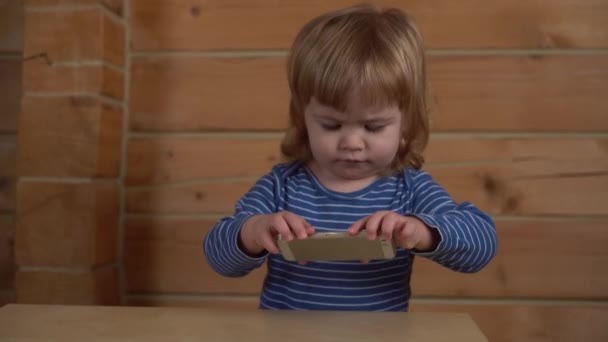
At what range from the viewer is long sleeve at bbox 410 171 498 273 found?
2.60 ft

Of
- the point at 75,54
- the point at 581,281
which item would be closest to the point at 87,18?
the point at 75,54

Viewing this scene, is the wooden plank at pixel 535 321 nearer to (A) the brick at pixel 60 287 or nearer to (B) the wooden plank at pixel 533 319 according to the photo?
(B) the wooden plank at pixel 533 319

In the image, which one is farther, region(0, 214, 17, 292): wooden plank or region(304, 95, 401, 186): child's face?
region(0, 214, 17, 292): wooden plank

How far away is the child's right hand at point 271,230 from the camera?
72 cm

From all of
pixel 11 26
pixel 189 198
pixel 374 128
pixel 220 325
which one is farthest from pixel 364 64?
pixel 11 26

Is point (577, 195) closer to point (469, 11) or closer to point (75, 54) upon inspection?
point (469, 11)

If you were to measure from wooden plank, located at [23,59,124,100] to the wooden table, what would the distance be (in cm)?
65

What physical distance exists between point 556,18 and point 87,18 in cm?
90

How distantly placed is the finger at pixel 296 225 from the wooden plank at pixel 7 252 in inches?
38.3

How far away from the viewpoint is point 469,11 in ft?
4.52

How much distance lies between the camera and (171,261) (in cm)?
144

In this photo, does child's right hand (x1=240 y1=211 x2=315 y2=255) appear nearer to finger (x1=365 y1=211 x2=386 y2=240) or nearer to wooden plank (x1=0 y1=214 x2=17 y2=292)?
finger (x1=365 y1=211 x2=386 y2=240)

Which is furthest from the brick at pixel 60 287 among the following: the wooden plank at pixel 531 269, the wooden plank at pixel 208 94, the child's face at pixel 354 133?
the child's face at pixel 354 133

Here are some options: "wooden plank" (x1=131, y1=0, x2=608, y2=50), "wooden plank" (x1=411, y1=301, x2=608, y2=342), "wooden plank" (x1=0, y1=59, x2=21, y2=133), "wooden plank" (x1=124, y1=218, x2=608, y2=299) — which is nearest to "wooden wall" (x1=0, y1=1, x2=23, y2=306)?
"wooden plank" (x1=0, y1=59, x2=21, y2=133)
